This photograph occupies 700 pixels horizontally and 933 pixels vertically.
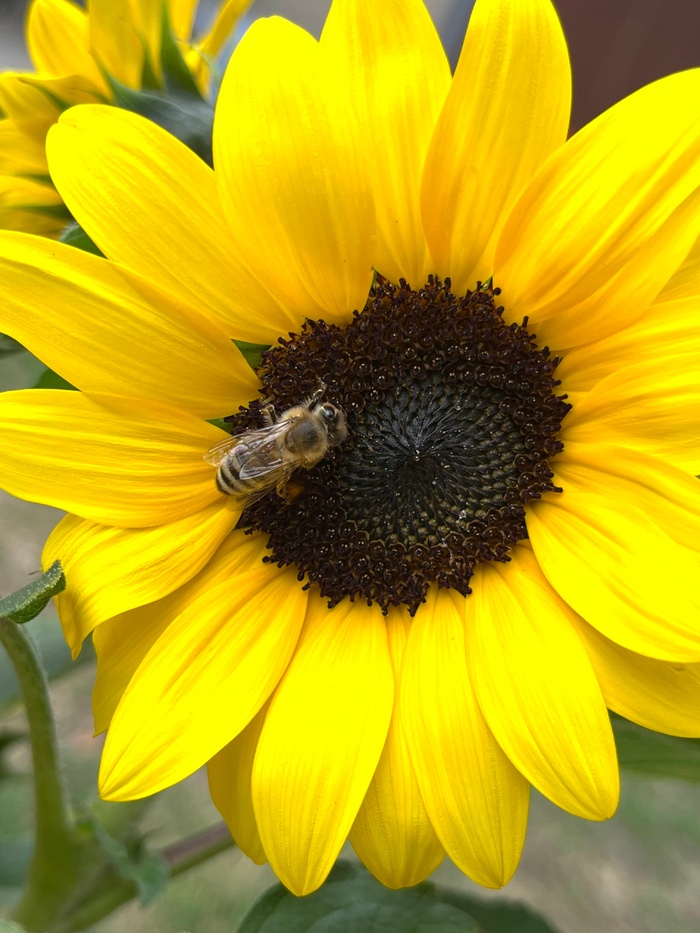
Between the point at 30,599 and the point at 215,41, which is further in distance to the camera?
the point at 215,41

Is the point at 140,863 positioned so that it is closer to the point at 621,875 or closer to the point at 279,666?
the point at 279,666

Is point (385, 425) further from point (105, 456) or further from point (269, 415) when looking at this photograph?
point (105, 456)

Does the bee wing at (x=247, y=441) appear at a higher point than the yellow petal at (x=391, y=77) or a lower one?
lower

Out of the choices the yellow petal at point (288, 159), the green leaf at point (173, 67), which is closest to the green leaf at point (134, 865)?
the yellow petal at point (288, 159)

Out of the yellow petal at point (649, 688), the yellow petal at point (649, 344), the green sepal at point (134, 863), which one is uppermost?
the yellow petal at point (649, 344)

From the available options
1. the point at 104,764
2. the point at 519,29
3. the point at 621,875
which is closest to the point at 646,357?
the point at 519,29

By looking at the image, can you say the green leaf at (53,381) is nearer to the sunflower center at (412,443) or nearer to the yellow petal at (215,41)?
the sunflower center at (412,443)

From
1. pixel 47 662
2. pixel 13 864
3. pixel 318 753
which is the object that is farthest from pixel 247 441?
pixel 13 864
